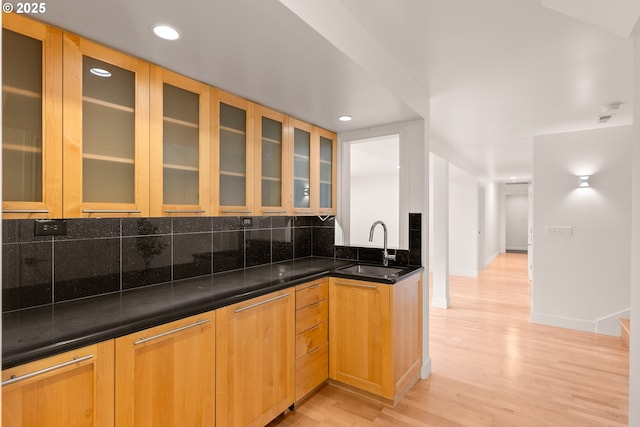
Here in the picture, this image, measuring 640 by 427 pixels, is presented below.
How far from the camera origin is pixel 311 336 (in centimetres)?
255

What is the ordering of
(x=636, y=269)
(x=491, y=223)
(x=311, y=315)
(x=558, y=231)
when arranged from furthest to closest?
(x=491, y=223) → (x=558, y=231) → (x=311, y=315) → (x=636, y=269)

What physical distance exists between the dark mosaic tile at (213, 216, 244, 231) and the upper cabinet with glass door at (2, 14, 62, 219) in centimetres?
120

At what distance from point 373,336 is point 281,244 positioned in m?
1.25

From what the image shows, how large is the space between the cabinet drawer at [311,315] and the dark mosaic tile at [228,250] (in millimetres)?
704

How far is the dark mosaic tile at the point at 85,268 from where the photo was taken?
1772 millimetres

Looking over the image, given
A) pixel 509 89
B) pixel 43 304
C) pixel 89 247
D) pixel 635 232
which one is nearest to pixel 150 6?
pixel 89 247

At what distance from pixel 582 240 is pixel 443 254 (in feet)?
5.79

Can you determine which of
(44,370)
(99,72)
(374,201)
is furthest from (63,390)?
(374,201)

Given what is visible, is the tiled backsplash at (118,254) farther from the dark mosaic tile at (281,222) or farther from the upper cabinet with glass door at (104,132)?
the upper cabinet with glass door at (104,132)

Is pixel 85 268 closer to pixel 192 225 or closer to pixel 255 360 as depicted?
pixel 192 225

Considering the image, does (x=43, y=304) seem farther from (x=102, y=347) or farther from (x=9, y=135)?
(x=9, y=135)

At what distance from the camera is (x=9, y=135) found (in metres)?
1.34

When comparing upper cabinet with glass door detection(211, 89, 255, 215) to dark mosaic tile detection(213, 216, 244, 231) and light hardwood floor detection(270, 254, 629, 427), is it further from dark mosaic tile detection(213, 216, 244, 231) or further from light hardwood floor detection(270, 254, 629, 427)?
light hardwood floor detection(270, 254, 629, 427)

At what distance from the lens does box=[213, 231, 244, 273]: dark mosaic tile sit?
8.51 ft
